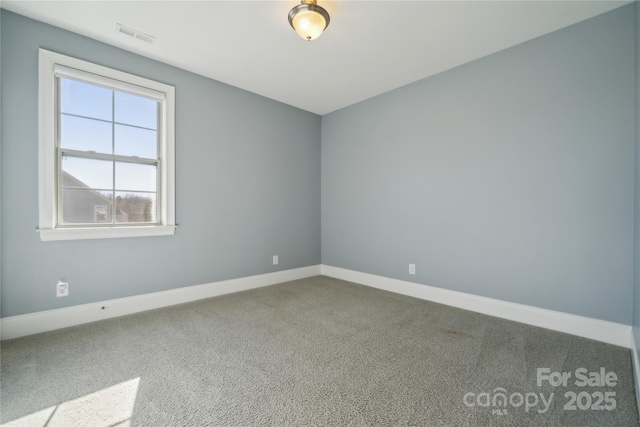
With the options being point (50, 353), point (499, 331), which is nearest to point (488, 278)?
→ point (499, 331)

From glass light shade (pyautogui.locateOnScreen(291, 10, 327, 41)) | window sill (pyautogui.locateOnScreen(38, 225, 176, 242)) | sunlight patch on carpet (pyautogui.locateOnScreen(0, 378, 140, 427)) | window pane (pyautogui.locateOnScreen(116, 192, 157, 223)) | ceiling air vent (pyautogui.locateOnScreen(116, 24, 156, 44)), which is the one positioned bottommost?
sunlight patch on carpet (pyautogui.locateOnScreen(0, 378, 140, 427))

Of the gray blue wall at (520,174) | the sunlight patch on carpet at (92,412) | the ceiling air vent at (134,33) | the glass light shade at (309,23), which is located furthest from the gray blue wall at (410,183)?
the glass light shade at (309,23)

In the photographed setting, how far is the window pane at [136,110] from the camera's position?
2807 millimetres

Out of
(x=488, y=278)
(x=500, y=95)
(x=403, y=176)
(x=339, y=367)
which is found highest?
(x=500, y=95)

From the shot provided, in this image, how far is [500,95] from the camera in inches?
109

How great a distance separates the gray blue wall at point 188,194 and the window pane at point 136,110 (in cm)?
25

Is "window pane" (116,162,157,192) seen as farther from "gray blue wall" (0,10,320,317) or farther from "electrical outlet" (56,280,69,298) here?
"electrical outlet" (56,280,69,298)

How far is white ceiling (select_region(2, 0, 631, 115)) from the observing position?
218 centimetres

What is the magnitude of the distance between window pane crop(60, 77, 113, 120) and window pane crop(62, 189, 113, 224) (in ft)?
2.45

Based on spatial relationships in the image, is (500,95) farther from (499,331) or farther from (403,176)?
(499,331)

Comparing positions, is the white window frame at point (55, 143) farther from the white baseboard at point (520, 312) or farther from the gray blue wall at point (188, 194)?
the white baseboard at point (520, 312)

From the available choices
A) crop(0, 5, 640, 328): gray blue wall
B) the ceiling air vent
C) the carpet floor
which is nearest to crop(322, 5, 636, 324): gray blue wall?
crop(0, 5, 640, 328): gray blue wall

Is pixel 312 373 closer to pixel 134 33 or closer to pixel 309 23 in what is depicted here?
pixel 309 23

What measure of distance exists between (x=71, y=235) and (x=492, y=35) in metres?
4.23
